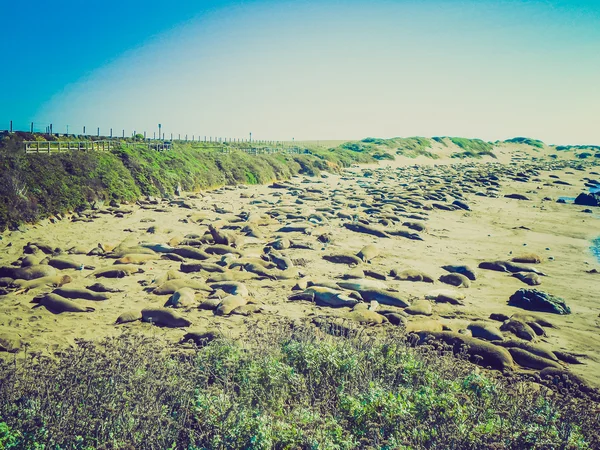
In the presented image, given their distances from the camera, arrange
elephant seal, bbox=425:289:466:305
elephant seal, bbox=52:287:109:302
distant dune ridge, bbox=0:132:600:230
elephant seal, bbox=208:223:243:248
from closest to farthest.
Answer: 1. elephant seal, bbox=52:287:109:302
2. elephant seal, bbox=425:289:466:305
3. elephant seal, bbox=208:223:243:248
4. distant dune ridge, bbox=0:132:600:230

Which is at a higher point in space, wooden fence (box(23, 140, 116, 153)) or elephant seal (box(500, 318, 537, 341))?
wooden fence (box(23, 140, 116, 153))

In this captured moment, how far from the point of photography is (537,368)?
655cm

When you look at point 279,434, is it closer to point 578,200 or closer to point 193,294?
point 193,294

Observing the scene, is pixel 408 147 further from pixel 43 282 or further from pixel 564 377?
pixel 564 377

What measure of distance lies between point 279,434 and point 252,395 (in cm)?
88

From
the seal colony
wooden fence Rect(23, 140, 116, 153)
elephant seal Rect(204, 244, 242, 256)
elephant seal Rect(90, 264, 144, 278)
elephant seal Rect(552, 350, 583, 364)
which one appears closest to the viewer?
elephant seal Rect(552, 350, 583, 364)

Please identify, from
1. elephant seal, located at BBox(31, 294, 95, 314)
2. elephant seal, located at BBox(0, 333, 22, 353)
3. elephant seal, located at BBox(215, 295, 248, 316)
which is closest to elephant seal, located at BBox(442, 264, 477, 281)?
elephant seal, located at BBox(215, 295, 248, 316)

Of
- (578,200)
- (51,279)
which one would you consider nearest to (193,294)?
(51,279)

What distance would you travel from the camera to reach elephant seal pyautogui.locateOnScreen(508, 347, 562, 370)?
21.5 feet

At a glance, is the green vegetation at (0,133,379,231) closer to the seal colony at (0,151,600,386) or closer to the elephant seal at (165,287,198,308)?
the seal colony at (0,151,600,386)

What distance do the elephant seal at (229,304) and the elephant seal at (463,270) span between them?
6.11 metres

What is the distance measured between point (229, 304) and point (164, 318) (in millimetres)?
1250

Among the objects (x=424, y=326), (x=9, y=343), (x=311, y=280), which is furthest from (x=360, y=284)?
(x=9, y=343)

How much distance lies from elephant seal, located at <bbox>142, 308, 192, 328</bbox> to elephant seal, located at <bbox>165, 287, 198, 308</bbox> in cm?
65
